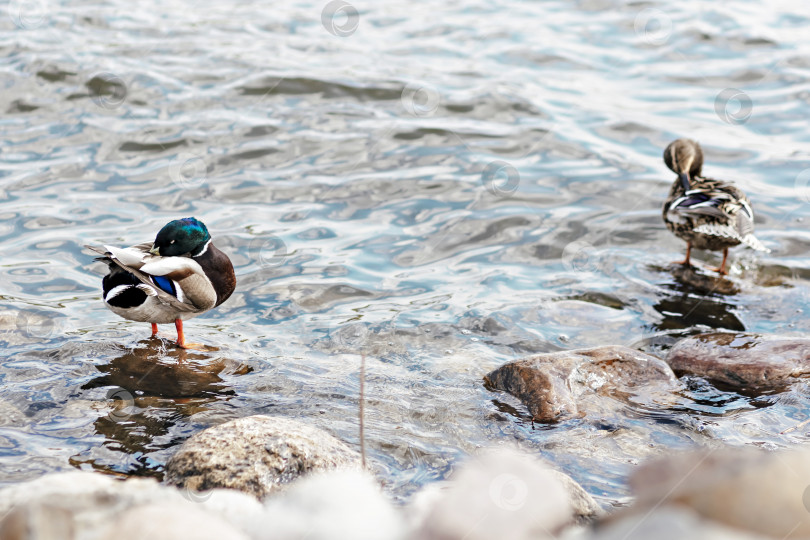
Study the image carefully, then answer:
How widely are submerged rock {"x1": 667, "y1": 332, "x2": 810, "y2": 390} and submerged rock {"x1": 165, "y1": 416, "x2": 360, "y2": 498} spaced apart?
277 cm

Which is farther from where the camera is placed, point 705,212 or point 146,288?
point 705,212

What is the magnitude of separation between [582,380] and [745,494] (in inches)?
102

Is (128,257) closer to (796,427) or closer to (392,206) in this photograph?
(392,206)

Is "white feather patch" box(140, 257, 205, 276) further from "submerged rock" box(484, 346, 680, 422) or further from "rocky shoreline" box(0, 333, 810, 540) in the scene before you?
"submerged rock" box(484, 346, 680, 422)

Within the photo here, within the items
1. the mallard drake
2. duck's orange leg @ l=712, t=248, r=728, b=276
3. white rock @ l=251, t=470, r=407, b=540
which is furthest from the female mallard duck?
duck's orange leg @ l=712, t=248, r=728, b=276

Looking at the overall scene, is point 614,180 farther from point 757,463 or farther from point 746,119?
point 757,463

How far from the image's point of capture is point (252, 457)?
405cm

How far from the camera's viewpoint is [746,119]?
449 inches

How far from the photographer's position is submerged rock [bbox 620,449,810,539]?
2.67 metres

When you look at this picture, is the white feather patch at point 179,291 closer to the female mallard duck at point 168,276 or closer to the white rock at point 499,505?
the female mallard duck at point 168,276

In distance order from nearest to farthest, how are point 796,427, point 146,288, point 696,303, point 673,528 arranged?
1. point 673,528
2. point 796,427
3. point 146,288
4. point 696,303

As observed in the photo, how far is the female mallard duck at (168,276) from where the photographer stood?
5555mm

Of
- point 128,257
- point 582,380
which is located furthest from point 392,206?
point 582,380

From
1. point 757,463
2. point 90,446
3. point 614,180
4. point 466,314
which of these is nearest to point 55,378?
point 90,446
